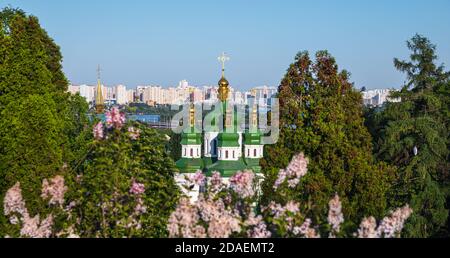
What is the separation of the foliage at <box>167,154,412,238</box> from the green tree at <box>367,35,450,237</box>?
47.4ft

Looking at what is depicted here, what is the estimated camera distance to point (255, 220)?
9562mm

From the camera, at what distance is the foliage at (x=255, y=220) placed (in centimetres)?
923

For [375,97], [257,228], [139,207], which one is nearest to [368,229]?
[257,228]

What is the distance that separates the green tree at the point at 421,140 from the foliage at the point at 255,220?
14458 millimetres

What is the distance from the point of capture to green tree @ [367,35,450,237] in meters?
25.8

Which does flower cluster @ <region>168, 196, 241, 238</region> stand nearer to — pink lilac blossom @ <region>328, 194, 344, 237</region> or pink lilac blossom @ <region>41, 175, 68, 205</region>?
pink lilac blossom @ <region>328, 194, 344, 237</region>

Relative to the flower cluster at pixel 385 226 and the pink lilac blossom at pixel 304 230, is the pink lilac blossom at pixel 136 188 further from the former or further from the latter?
the flower cluster at pixel 385 226

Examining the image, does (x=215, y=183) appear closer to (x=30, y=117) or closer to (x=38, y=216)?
(x=38, y=216)

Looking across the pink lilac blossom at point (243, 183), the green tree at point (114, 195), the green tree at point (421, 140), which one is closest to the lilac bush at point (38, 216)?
the green tree at point (114, 195)

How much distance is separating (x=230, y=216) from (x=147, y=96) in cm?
16696

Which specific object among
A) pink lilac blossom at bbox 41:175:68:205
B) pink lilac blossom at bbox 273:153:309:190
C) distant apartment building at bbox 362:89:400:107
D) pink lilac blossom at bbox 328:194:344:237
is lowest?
pink lilac blossom at bbox 328:194:344:237

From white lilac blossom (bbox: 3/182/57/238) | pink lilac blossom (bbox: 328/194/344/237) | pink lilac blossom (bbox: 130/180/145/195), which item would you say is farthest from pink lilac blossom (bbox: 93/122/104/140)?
pink lilac blossom (bbox: 328/194/344/237)
